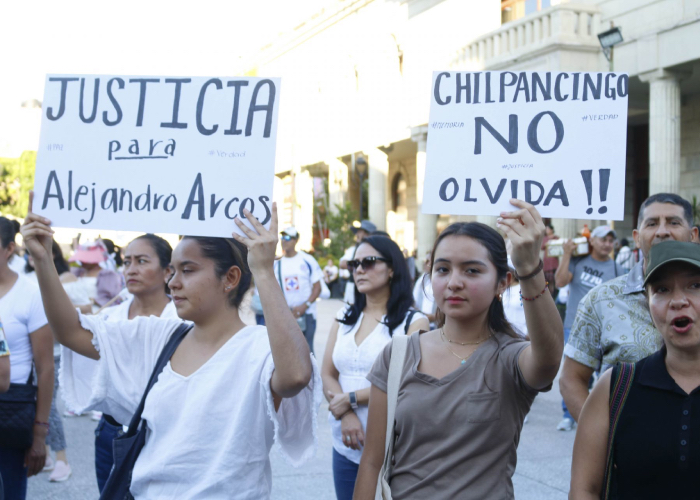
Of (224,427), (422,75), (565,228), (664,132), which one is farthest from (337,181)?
(224,427)

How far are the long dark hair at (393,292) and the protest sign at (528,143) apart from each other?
55.7 inches

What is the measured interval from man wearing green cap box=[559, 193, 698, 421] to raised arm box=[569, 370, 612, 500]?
3.27 ft

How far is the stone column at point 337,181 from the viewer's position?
34.0m

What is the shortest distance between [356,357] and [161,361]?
4.51 feet

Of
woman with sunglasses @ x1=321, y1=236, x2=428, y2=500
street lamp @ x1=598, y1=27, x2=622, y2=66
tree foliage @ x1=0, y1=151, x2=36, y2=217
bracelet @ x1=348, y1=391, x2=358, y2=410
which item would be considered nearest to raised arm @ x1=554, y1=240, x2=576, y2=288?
woman with sunglasses @ x1=321, y1=236, x2=428, y2=500

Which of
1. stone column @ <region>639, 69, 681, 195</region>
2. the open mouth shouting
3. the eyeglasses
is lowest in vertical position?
the open mouth shouting

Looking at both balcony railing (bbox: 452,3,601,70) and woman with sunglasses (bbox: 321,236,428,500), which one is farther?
balcony railing (bbox: 452,3,601,70)

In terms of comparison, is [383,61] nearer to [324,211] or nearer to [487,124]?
[324,211]

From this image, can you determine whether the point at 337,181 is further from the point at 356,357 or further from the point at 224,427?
the point at 224,427

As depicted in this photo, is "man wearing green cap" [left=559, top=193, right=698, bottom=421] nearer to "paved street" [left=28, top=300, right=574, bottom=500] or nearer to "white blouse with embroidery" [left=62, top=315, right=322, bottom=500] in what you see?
"white blouse with embroidery" [left=62, top=315, right=322, bottom=500]

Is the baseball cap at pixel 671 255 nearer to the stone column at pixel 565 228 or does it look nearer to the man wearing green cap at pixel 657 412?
the man wearing green cap at pixel 657 412

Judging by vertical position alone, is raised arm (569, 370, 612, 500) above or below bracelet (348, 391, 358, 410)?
above

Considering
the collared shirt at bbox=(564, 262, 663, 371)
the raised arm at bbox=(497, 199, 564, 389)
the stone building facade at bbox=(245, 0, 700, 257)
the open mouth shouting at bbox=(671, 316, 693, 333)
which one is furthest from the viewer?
the stone building facade at bbox=(245, 0, 700, 257)

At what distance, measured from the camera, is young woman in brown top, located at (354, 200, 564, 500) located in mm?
2523
